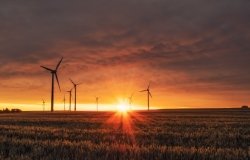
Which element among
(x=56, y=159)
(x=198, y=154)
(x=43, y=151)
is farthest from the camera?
(x=43, y=151)

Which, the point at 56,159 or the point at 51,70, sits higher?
the point at 51,70

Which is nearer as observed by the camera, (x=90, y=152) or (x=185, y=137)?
(x=90, y=152)

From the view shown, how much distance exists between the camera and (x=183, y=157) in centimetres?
1236

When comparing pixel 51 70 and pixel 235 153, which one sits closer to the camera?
pixel 235 153

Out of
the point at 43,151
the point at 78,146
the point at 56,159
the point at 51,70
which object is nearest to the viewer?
the point at 56,159

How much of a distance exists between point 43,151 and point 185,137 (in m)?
8.79

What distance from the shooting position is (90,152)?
1332 cm

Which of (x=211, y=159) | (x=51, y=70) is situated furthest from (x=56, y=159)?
(x=51, y=70)

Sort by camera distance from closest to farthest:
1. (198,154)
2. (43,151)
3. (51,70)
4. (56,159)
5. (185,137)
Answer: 1. (56,159)
2. (198,154)
3. (43,151)
4. (185,137)
5. (51,70)

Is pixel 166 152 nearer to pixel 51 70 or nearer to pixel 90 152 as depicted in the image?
pixel 90 152

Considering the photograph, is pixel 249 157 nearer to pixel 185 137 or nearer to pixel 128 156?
pixel 128 156

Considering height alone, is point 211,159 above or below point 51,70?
below

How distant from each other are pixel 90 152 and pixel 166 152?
2.38 m

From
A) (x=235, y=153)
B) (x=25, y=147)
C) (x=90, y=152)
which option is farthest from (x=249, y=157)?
(x=25, y=147)
